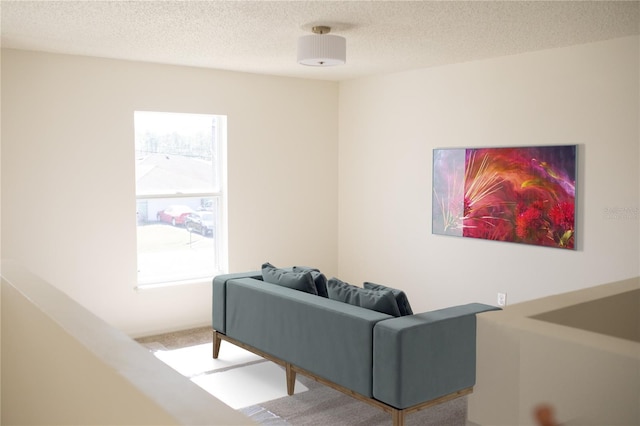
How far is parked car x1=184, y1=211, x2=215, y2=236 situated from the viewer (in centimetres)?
617

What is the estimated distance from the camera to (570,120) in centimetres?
489

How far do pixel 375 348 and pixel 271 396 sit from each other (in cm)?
114

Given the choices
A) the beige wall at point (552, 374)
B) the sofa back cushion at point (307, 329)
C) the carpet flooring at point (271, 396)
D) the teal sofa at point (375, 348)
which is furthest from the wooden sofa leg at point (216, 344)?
the beige wall at point (552, 374)

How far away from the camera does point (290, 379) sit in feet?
13.8

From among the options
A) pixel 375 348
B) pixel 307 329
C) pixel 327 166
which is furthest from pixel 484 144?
pixel 375 348

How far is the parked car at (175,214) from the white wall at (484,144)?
1853 millimetres

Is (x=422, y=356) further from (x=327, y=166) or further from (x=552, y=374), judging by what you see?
(x=327, y=166)

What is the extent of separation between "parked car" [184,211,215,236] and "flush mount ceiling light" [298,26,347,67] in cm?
246

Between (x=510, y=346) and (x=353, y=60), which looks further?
(x=353, y=60)

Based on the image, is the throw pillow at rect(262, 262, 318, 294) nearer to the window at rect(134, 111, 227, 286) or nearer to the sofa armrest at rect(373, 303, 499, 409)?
the sofa armrest at rect(373, 303, 499, 409)

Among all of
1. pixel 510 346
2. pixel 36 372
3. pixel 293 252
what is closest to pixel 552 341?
pixel 510 346

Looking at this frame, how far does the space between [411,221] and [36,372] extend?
14.1 feet

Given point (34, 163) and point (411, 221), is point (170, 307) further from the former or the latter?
point (411, 221)

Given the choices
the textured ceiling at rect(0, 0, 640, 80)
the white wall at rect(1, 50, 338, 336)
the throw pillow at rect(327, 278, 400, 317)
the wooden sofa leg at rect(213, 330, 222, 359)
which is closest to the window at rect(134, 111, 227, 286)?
the white wall at rect(1, 50, 338, 336)
